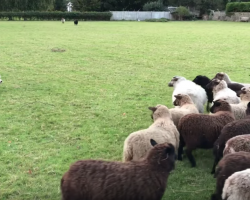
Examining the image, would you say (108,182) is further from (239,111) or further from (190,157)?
(239,111)

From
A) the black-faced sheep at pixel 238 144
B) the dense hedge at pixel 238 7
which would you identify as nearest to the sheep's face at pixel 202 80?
the black-faced sheep at pixel 238 144

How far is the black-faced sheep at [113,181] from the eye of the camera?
3.76 meters

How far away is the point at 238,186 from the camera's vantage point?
350 centimetres

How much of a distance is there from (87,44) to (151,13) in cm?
3736

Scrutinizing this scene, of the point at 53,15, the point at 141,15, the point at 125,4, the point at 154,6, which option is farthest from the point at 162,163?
the point at 125,4

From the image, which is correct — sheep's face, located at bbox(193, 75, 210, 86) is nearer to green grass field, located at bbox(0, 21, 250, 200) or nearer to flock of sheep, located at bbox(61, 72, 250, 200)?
green grass field, located at bbox(0, 21, 250, 200)

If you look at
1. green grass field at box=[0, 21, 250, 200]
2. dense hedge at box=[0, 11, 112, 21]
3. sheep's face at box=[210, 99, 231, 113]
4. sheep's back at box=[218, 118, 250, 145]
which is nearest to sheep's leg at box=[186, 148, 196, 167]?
green grass field at box=[0, 21, 250, 200]

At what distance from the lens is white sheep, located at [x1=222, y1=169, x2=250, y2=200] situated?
3.46 metres

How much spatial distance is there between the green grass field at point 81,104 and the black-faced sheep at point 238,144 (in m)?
0.77

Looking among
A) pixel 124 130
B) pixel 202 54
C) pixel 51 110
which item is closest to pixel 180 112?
pixel 124 130

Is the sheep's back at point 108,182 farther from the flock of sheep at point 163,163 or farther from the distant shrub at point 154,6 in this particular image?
the distant shrub at point 154,6

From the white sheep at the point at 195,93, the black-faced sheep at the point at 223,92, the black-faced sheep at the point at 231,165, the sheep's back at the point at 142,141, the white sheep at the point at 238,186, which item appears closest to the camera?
the white sheep at the point at 238,186

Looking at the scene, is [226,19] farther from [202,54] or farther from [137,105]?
[137,105]

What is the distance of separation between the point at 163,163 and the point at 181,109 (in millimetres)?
2383
